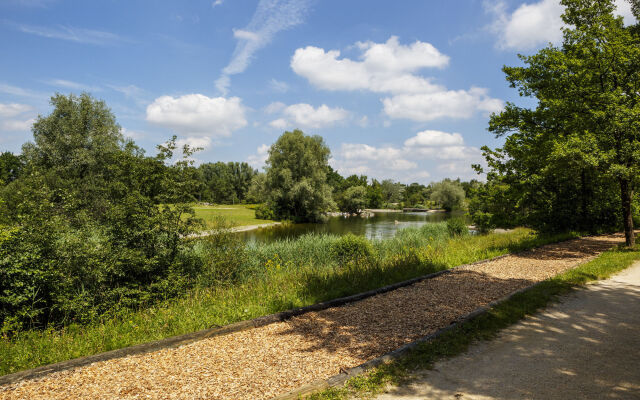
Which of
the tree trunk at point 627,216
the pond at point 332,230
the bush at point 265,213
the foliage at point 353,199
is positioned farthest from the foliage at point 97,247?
the foliage at point 353,199

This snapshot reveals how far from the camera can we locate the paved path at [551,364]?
3.46m

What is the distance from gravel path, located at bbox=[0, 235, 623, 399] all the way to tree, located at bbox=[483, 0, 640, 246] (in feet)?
23.1

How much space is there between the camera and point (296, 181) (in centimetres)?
4219

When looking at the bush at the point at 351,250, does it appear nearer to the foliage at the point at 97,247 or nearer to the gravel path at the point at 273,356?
the gravel path at the point at 273,356

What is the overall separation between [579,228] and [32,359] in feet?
68.6

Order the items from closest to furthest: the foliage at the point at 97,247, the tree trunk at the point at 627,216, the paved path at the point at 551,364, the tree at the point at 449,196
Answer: the paved path at the point at 551,364 → the foliage at the point at 97,247 → the tree trunk at the point at 627,216 → the tree at the point at 449,196

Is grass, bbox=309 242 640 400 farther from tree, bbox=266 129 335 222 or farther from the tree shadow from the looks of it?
tree, bbox=266 129 335 222

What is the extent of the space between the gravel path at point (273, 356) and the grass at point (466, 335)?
0.36 meters

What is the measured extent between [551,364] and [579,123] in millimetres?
10677

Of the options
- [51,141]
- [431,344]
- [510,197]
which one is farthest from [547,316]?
[51,141]

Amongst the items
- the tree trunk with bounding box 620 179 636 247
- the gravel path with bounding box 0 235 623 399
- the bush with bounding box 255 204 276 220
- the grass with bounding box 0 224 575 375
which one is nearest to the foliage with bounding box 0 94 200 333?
the grass with bounding box 0 224 575 375

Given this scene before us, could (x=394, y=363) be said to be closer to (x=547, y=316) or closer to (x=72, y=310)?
(x=547, y=316)

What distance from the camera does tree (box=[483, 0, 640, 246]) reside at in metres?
10.2

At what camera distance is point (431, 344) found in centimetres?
454
